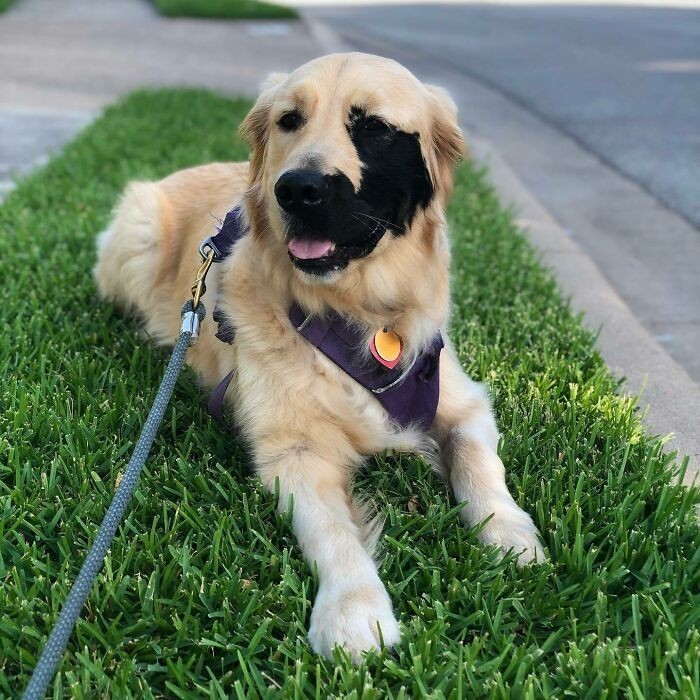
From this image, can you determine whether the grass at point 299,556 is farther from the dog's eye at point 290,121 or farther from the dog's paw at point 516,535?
the dog's eye at point 290,121

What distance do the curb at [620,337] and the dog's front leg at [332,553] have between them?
3.76 ft

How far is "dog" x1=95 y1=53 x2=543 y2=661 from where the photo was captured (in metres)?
2.37

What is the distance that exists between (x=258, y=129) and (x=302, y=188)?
2.46ft

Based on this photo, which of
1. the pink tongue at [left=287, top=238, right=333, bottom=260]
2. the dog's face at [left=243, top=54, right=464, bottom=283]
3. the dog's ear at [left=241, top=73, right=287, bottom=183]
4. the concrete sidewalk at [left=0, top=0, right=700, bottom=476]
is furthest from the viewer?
the concrete sidewalk at [left=0, top=0, right=700, bottom=476]

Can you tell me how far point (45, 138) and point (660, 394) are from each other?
20.8 ft

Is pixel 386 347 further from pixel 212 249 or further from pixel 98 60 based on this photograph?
pixel 98 60

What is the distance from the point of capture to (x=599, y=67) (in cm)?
1142

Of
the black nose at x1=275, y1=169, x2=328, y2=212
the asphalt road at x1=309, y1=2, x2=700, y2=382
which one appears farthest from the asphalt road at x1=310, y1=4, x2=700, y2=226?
the black nose at x1=275, y1=169, x2=328, y2=212

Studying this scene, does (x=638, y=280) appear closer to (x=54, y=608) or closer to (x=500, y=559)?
(x=500, y=559)

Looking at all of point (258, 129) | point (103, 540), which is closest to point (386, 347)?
point (258, 129)

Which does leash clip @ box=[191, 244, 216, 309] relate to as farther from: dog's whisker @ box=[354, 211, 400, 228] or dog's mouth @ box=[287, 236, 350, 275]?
dog's whisker @ box=[354, 211, 400, 228]

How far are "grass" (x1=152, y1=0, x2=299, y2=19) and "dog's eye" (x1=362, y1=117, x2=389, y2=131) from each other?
52.9 ft

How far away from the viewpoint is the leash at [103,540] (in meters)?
1.62

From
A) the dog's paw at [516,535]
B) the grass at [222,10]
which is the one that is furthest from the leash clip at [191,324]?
the grass at [222,10]
